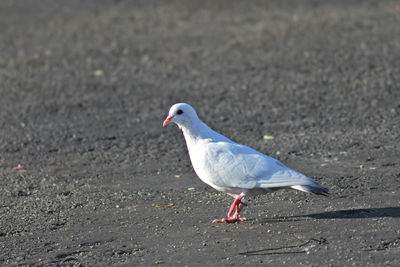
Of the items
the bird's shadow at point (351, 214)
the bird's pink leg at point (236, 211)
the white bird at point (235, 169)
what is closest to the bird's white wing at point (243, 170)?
the white bird at point (235, 169)

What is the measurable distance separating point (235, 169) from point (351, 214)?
108 centimetres

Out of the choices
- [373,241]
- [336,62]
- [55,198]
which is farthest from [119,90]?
[373,241]

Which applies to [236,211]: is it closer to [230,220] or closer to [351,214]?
[230,220]

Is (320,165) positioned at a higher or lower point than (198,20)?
lower

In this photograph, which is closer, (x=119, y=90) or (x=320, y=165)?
(x=320, y=165)

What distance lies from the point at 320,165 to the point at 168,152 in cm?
186

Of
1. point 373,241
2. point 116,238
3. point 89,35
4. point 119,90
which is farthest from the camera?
point 89,35

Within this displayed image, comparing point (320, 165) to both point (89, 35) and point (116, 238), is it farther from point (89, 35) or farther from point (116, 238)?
point (89, 35)

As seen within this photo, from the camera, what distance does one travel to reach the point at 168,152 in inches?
312

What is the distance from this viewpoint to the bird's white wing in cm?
542

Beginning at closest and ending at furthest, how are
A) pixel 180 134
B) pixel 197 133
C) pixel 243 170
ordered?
pixel 243 170, pixel 197 133, pixel 180 134

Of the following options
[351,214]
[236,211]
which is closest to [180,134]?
[236,211]

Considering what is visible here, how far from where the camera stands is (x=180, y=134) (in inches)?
336

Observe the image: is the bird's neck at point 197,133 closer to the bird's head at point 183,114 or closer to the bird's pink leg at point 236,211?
the bird's head at point 183,114
